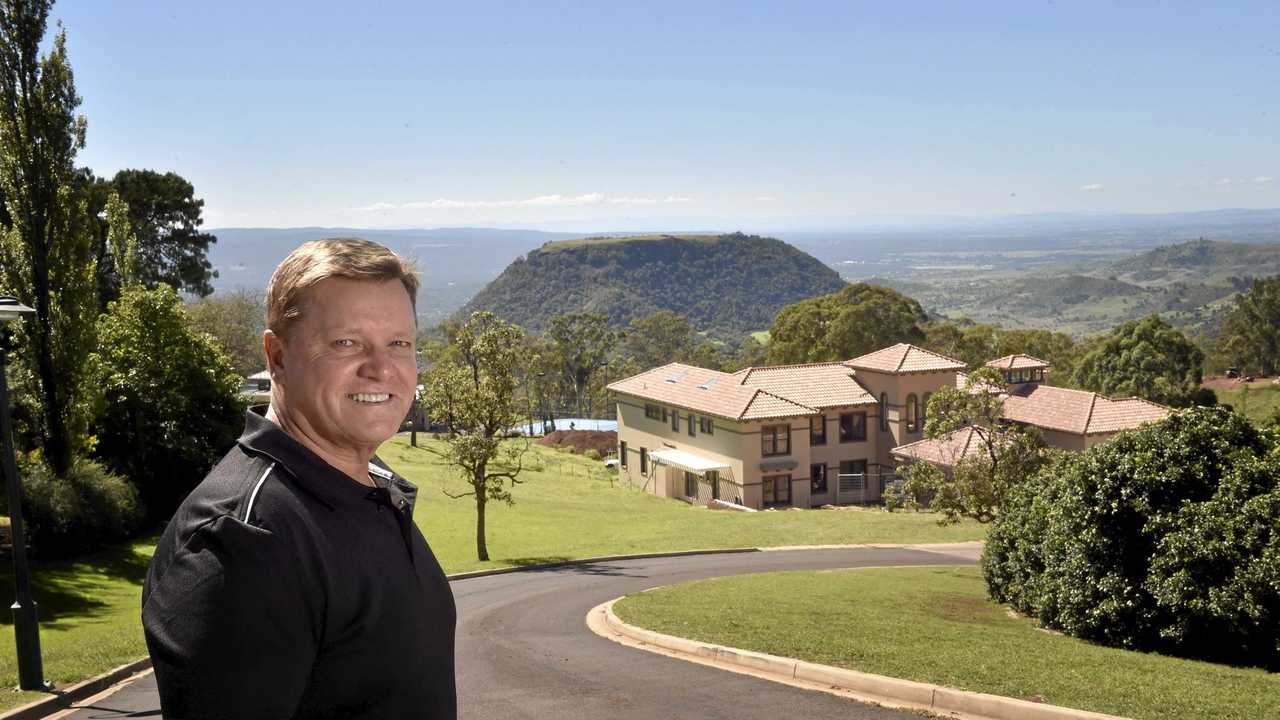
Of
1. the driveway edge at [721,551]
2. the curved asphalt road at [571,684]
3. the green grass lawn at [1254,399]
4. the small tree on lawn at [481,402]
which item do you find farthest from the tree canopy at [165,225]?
the green grass lawn at [1254,399]

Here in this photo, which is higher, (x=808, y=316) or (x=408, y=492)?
(x=408, y=492)

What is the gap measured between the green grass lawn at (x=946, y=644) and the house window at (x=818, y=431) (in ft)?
94.7

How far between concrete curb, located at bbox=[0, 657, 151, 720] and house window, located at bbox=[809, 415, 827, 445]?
3994cm

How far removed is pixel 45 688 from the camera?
1252cm

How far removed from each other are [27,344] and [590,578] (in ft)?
47.6

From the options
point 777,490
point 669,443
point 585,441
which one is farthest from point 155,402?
point 585,441

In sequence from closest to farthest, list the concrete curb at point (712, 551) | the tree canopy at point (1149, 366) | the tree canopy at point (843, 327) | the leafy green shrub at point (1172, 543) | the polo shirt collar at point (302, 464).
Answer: the polo shirt collar at point (302, 464) < the leafy green shrub at point (1172, 543) < the concrete curb at point (712, 551) < the tree canopy at point (1149, 366) < the tree canopy at point (843, 327)

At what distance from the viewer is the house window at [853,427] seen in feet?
172

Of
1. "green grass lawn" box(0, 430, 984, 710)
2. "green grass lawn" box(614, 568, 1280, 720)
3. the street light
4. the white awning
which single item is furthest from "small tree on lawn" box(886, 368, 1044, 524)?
the white awning

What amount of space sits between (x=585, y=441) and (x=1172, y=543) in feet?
182

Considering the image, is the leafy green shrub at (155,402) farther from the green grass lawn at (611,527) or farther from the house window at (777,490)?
the house window at (777,490)

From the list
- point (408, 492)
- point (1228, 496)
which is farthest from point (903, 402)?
point (408, 492)

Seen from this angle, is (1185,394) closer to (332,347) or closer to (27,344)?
(27,344)

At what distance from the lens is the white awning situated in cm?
4909
